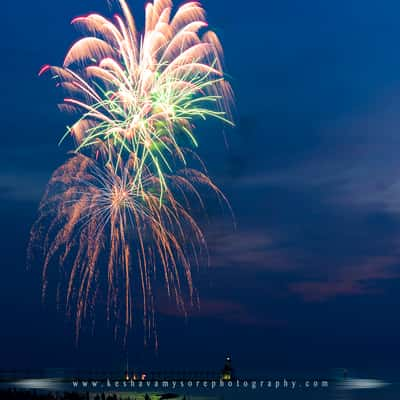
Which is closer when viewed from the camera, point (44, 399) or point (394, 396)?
point (44, 399)

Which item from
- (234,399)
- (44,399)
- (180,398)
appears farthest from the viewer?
(234,399)

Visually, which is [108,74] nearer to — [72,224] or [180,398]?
[72,224]

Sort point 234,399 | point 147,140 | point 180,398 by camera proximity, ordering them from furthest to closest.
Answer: point 234,399 → point 180,398 → point 147,140

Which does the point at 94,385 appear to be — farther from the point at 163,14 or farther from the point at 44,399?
the point at 163,14

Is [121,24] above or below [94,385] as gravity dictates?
above

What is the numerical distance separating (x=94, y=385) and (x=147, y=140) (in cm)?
6871

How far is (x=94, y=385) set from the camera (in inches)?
3622

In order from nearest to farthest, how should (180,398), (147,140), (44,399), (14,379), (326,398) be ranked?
(147,140) → (44,399) → (180,398) → (326,398) → (14,379)

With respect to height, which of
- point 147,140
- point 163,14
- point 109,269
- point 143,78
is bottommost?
point 109,269

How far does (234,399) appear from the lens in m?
69.2

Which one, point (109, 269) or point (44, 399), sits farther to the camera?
point (44, 399)

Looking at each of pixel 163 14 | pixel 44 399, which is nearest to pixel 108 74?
pixel 163 14

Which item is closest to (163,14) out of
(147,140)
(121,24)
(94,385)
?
(121,24)

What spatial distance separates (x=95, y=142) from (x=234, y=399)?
4554 centimetres
